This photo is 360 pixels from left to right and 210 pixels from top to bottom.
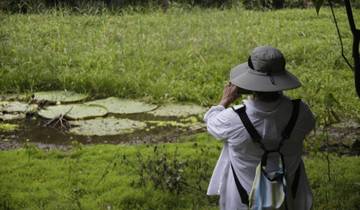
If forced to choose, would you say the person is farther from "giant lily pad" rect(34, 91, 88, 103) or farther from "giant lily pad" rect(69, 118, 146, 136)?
"giant lily pad" rect(34, 91, 88, 103)

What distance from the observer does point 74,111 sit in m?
6.52

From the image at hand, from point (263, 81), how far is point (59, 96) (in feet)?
16.0

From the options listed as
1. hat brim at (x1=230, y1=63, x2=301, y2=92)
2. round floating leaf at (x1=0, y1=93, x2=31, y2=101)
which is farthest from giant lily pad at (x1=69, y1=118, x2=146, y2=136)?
hat brim at (x1=230, y1=63, x2=301, y2=92)

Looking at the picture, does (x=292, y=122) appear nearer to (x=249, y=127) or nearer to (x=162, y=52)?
(x=249, y=127)

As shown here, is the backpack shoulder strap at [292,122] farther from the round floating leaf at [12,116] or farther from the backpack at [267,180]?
the round floating leaf at [12,116]

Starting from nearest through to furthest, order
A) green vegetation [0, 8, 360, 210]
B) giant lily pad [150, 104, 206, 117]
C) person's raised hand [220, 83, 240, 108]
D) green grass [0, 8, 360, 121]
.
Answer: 1. person's raised hand [220, 83, 240, 108]
2. green vegetation [0, 8, 360, 210]
3. giant lily pad [150, 104, 206, 117]
4. green grass [0, 8, 360, 121]

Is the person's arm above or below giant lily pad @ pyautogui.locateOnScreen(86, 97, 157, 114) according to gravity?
above

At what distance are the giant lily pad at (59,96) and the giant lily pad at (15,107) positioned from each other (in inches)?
9.9

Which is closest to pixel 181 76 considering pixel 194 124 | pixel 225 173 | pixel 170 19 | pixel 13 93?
pixel 194 124

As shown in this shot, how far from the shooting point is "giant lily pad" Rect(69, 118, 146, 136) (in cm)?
600

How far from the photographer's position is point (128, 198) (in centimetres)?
418

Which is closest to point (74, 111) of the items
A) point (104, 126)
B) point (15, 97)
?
point (104, 126)

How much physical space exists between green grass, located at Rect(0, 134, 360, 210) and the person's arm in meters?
1.43

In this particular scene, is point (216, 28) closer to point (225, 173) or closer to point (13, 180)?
point (13, 180)
